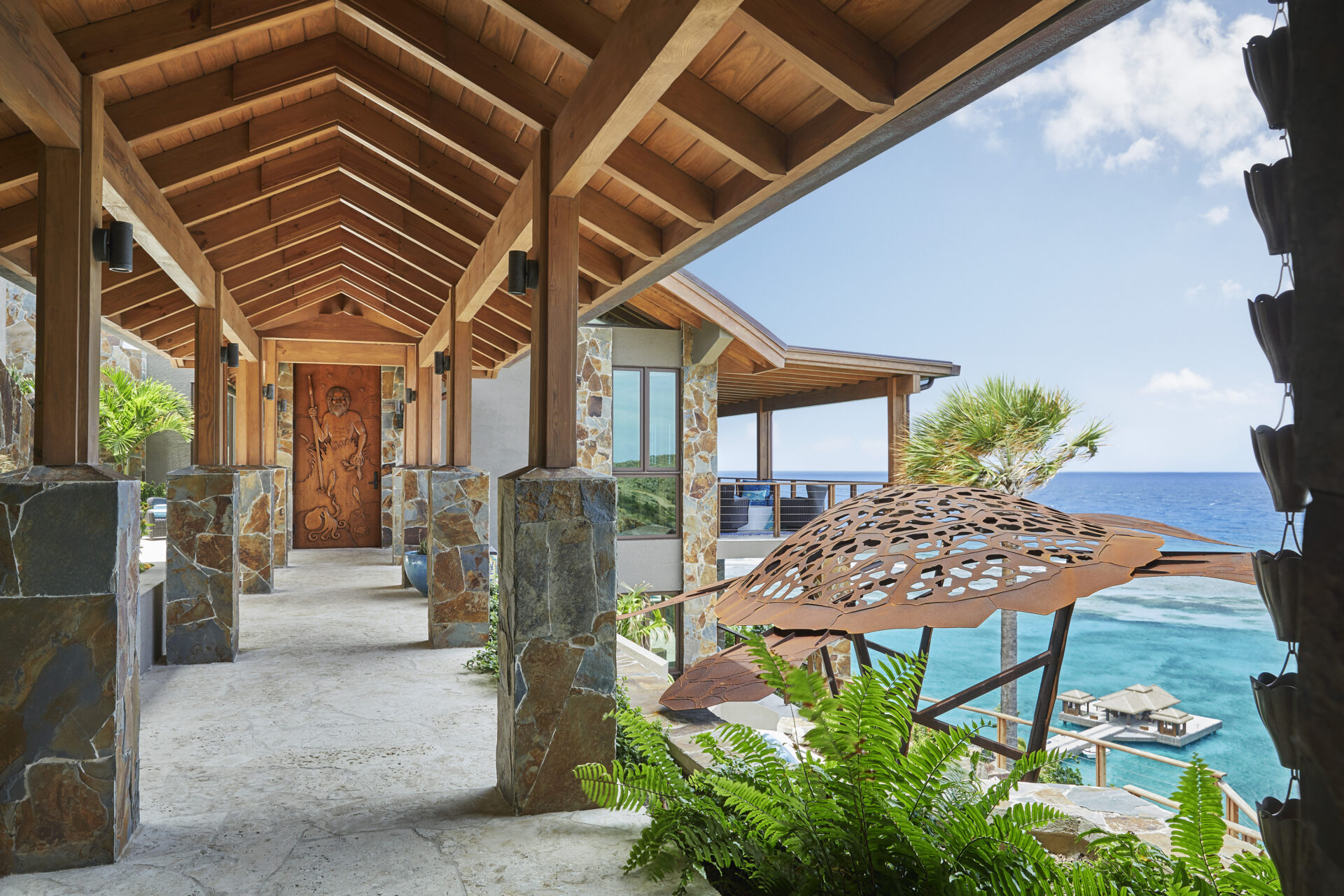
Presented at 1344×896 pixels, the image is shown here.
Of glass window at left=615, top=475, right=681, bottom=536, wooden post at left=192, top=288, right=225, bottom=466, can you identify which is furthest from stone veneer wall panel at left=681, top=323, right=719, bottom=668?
wooden post at left=192, top=288, right=225, bottom=466

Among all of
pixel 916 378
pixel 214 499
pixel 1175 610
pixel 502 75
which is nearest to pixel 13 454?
pixel 214 499

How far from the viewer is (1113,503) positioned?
65625mm

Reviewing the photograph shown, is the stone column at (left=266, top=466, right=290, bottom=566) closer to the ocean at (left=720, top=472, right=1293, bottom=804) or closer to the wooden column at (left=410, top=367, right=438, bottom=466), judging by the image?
the wooden column at (left=410, top=367, right=438, bottom=466)

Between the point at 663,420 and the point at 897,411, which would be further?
the point at 897,411

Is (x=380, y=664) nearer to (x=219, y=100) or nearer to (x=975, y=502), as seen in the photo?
(x=219, y=100)

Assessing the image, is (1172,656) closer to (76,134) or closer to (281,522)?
(281,522)

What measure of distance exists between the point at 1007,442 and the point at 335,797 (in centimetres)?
914

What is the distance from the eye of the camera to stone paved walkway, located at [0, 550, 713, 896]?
2820 millimetres

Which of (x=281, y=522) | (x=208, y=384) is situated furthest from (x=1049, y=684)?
(x=281, y=522)

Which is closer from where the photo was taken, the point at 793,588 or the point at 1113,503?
the point at 793,588

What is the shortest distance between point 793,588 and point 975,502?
3.21ft

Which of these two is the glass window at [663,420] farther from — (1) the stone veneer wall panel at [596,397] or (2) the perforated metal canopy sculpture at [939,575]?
(2) the perforated metal canopy sculpture at [939,575]

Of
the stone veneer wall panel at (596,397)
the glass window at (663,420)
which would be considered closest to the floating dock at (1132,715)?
the glass window at (663,420)

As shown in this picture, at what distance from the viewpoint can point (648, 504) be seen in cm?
1232
